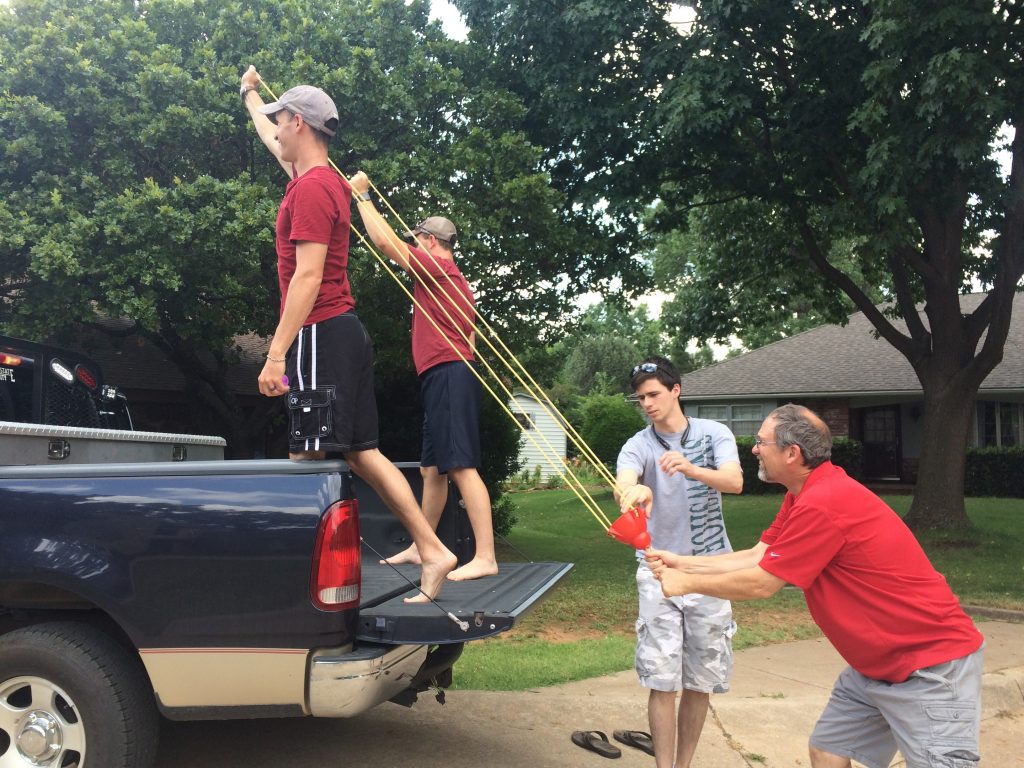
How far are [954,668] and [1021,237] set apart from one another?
37.5 ft

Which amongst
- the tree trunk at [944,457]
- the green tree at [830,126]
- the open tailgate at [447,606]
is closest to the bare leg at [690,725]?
the open tailgate at [447,606]

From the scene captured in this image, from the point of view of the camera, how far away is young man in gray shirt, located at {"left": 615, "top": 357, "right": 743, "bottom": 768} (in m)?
3.79

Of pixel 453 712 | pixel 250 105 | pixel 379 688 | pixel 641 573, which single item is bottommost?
pixel 453 712

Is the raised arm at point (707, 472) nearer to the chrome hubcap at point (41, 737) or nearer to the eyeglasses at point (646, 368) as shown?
the eyeglasses at point (646, 368)

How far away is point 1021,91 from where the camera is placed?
9.88 meters

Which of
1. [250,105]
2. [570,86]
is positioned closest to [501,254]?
[570,86]

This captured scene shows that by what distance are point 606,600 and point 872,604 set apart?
6245 mm

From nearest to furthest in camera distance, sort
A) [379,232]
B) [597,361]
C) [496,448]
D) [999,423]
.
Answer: [379,232] → [496,448] → [999,423] → [597,361]

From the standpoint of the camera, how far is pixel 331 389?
11.6 ft

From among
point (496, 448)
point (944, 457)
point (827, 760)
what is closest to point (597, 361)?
point (944, 457)

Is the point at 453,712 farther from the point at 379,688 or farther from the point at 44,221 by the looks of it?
the point at 44,221

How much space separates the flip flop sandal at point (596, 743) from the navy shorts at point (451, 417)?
4.47ft

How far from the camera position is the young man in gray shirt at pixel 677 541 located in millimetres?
3791

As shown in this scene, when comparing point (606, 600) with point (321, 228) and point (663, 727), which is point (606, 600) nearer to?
point (663, 727)
